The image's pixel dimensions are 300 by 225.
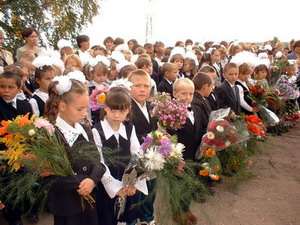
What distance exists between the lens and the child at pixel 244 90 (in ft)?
17.4

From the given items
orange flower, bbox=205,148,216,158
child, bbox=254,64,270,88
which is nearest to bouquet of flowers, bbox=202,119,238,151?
orange flower, bbox=205,148,216,158

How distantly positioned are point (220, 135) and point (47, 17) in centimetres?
631

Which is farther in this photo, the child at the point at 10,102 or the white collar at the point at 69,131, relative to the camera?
the child at the point at 10,102

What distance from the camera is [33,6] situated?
295 inches

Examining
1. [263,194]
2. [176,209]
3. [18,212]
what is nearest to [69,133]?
[176,209]

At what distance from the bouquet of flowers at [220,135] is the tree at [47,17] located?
19.6 feet

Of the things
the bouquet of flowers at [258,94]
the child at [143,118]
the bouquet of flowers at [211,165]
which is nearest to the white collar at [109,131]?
the child at [143,118]

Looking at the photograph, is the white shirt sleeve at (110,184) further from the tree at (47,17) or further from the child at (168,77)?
the tree at (47,17)

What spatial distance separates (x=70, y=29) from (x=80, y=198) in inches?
274

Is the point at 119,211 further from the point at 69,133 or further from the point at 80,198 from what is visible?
the point at 69,133

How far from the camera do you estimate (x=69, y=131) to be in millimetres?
2359

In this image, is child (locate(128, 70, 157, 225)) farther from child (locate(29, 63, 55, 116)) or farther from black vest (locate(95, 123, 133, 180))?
child (locate(29, 63, 55, 116))

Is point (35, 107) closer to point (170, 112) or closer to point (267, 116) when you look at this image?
point (170, 112)

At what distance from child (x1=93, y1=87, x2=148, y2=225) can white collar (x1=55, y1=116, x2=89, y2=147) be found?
0.25 m
